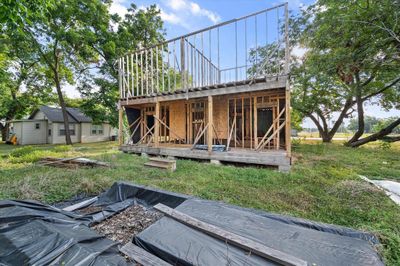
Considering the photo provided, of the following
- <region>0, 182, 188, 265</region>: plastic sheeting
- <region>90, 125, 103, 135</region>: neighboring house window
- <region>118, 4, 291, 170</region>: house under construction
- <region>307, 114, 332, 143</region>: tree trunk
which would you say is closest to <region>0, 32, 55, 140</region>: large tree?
<region>90, 125, 103, 135</region>: neighboring house window

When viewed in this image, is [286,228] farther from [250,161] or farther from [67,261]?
[250,161]

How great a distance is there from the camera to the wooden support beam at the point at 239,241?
165cm

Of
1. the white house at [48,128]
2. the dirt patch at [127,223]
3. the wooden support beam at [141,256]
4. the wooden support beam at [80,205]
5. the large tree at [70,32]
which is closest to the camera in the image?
the wooden support beam at [141,256]

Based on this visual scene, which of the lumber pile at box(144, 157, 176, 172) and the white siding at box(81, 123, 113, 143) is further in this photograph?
the white siding at box(81, 123, 113, 143)

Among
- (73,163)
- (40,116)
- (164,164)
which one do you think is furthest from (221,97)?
(40,116)

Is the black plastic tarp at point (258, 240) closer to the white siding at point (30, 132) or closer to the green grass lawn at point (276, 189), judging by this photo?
the green grass lawn at point (276, 189)

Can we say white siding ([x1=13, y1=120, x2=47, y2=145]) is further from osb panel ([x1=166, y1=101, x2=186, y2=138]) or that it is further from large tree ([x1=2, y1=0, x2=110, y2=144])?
osb panel ([x1=166, y1=101, x2=186, y2=138])

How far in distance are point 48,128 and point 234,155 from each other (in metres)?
19.6

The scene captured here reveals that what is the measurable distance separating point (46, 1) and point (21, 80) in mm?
19000

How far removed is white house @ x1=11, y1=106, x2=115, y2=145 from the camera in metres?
17.4

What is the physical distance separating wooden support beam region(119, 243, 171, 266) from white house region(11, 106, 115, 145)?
53.3 feet

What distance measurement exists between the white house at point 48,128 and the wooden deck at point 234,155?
10.0 m

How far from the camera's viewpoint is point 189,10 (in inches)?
388

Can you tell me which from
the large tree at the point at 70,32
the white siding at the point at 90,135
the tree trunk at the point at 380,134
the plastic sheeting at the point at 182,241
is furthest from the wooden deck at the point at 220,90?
the white siding at the point at 90,135
